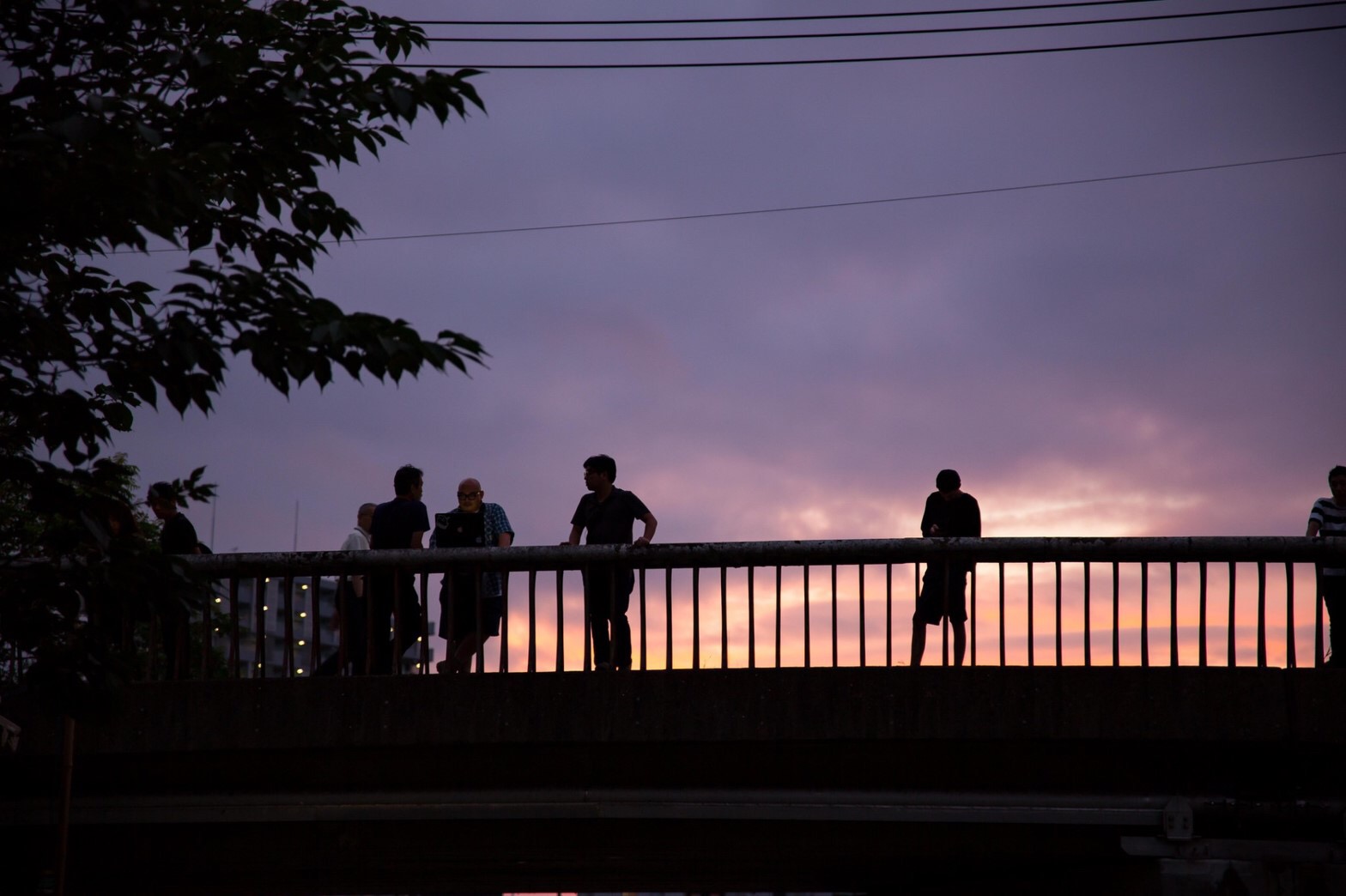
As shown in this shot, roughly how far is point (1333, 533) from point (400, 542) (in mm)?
6754

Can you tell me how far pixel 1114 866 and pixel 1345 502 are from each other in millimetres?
3418

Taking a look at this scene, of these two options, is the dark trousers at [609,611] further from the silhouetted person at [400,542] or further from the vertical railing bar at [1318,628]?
the vertical railing bar at [1318,628]

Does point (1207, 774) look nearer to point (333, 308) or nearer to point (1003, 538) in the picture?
point (1003, 538)

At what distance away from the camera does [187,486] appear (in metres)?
5.67

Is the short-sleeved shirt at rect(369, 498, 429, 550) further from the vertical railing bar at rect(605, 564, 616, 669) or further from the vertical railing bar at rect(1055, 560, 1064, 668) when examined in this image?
the vertical railing bar at rect(1055, 560, 1064, 668)

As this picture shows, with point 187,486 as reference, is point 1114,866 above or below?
below

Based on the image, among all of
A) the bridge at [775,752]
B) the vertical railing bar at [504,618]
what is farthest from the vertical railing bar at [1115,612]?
the vertical railing bar at [504,618]

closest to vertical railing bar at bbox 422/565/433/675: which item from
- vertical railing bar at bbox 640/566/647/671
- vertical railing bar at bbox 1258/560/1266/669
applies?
vertical railing bar at bbox 640/566/647/671

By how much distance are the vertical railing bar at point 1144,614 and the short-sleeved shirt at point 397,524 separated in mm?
5048

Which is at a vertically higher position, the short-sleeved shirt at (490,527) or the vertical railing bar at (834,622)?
the short-sleeved shirt at (490,527)

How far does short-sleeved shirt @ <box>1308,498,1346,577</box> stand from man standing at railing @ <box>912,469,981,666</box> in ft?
7.93

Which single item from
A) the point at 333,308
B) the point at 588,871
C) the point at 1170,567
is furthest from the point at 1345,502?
the point at 333,308

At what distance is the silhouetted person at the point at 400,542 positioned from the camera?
934 cm

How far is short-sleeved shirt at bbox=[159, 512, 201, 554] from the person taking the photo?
9.69 metres
